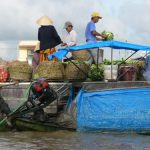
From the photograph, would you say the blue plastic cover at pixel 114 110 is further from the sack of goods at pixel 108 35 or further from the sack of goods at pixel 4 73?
the sack of goods at pixel 108 35

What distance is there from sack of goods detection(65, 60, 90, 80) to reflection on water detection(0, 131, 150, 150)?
1.46 m

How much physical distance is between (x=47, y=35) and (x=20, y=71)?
1.29m

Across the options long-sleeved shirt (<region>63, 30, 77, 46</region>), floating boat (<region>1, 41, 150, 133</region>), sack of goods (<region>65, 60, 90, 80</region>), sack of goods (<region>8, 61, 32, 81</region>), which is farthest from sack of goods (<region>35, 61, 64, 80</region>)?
long-sleeved shirt (<region>63, 30, 77, 46</region>)

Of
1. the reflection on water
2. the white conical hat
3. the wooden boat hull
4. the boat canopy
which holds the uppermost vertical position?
the white conical hat

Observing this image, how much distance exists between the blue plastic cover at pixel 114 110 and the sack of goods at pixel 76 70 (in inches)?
29.5

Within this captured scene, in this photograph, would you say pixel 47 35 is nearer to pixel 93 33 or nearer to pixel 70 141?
pixel 93 33

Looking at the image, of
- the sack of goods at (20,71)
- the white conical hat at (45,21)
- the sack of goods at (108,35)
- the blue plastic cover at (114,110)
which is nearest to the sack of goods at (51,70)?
the sack of goods at (20,71)

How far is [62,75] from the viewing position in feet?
39.6

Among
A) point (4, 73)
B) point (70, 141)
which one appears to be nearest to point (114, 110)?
point (70, 141)

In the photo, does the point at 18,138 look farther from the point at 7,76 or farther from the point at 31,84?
the point at 7,76

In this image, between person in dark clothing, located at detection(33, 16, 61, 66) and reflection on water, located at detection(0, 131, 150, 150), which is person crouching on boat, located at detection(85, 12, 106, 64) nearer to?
person in dark clothing, located at detection(33, 16, 61, 66)

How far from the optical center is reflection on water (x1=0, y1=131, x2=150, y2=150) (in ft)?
Answer: 31.3

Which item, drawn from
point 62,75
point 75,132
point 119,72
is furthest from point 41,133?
point 119,72

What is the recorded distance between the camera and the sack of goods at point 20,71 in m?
12.4
